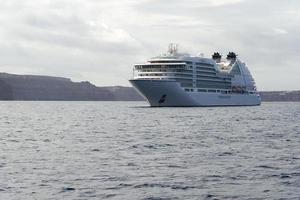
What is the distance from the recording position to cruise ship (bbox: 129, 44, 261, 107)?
12325 cm

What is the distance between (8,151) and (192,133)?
22.9 metres

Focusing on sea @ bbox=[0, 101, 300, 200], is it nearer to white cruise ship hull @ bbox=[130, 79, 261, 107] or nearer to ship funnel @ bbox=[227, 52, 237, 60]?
white cruise ship hull @ bbox=[130, 79, 261, 107]

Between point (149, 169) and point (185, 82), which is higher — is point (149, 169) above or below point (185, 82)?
below

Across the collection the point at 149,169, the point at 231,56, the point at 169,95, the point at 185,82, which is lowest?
the point at 149,169

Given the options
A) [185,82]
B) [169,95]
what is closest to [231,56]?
[185,82]

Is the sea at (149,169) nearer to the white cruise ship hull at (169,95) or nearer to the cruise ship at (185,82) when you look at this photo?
the white cruise ship hull at (169,95)

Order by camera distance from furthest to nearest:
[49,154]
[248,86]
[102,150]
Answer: [248,86], [102,150], [49,154]

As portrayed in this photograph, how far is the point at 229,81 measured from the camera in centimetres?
15462

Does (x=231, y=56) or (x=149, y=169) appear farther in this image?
(x=231, y=56)

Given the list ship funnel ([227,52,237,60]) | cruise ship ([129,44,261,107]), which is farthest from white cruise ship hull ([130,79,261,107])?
ship funnel ([227,52,237,60])

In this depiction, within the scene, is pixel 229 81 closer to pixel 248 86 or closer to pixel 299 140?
pixel 248 86

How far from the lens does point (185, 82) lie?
13050cm

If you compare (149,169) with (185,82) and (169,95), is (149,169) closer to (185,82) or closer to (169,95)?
(169,95)

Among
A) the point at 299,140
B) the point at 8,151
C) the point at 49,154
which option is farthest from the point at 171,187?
the point at 299,140
